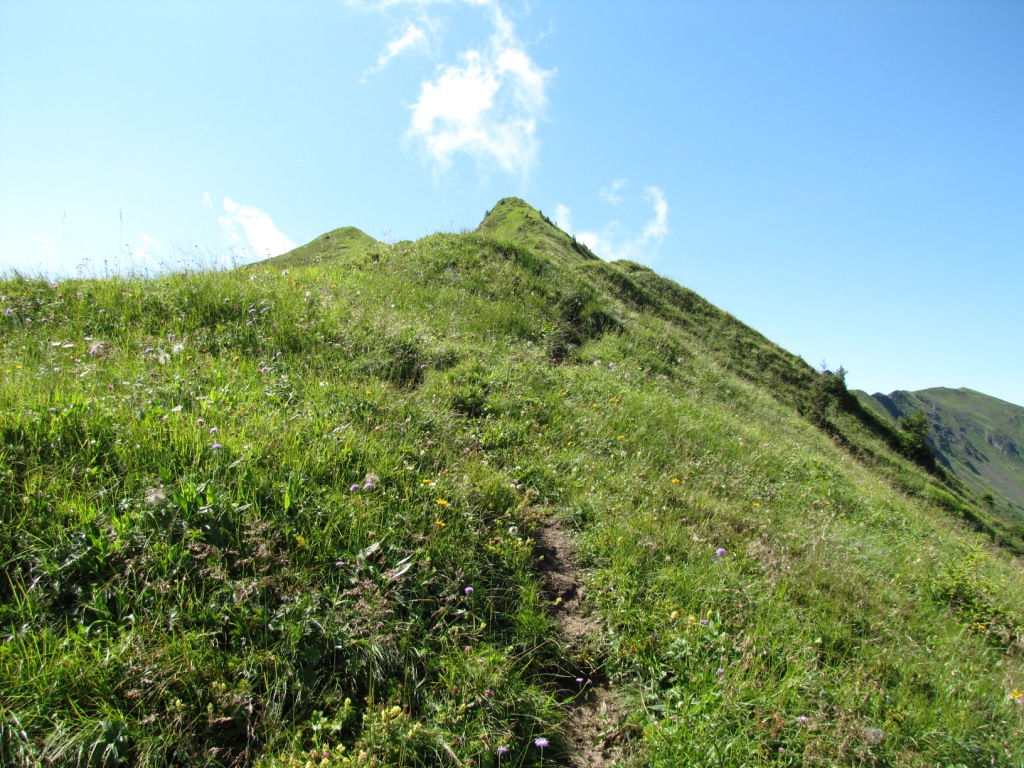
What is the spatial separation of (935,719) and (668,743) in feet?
6.01

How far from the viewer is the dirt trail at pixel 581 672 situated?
277cm

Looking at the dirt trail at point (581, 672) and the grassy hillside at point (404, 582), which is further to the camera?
the dirt trail at point (581, 672)

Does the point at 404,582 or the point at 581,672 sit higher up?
the point at 404,582

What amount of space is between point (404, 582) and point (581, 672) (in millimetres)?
1290

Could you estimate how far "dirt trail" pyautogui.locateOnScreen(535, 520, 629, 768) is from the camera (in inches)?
109

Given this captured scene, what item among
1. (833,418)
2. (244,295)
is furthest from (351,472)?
(833,418)

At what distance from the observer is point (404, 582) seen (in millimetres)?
3207

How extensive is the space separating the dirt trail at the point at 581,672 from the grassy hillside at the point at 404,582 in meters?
0.02

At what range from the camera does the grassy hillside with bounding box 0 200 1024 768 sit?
2467 millimetres

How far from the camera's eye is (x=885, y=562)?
18.2ft

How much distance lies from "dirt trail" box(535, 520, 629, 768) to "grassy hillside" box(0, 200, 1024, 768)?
0.06 ft

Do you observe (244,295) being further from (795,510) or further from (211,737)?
(795,510)

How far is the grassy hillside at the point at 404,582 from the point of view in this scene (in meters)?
2.47

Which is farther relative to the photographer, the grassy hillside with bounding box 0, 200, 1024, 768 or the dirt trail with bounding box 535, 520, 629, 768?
the dirt trail with bounding box 535, 520, 629, 768
